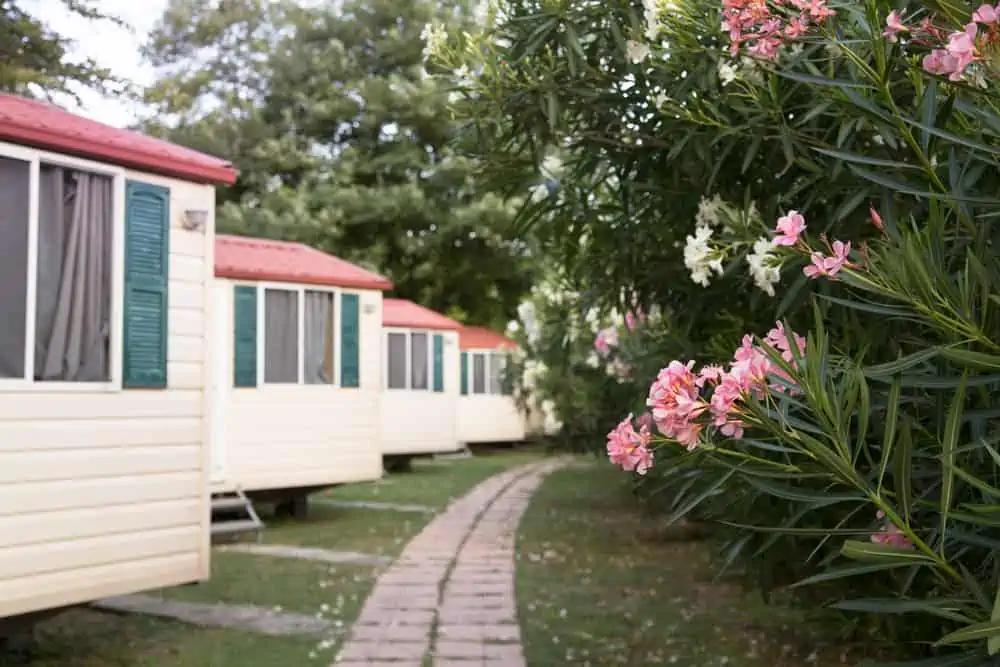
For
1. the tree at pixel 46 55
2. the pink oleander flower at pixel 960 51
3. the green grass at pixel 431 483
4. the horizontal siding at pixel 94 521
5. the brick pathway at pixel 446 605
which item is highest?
the tree at pixel 46 55

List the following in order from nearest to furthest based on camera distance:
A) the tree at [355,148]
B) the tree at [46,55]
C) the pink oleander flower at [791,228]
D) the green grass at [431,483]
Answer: the pink oleander flower at [791,228]
the tree at [46,55]
the green grass at [431,483]
the tree at [355,148]

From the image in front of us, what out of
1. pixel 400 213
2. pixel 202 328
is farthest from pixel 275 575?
pixel 400 213

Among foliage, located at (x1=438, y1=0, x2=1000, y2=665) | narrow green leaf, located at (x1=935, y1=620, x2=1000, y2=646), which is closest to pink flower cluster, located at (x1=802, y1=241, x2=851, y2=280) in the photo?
foliage, located at (x1=438, y1=0, x2=1000, y2=665)

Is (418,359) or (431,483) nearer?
(431,483)

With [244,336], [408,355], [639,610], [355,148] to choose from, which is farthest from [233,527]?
[355,148]

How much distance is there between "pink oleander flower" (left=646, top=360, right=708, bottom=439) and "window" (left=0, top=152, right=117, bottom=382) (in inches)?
136

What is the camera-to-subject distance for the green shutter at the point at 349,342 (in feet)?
32.5

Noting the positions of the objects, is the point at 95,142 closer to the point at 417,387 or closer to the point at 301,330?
the point at 301,330

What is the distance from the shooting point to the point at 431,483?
13352 millimetres

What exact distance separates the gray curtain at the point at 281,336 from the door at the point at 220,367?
43cm

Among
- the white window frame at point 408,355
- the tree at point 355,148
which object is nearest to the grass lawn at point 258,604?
the white window frame at point 408,355

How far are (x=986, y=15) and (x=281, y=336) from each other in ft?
27.3

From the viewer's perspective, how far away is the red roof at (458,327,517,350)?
19859mm

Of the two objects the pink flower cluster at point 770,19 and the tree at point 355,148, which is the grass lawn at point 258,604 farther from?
the tree at point 355,148
